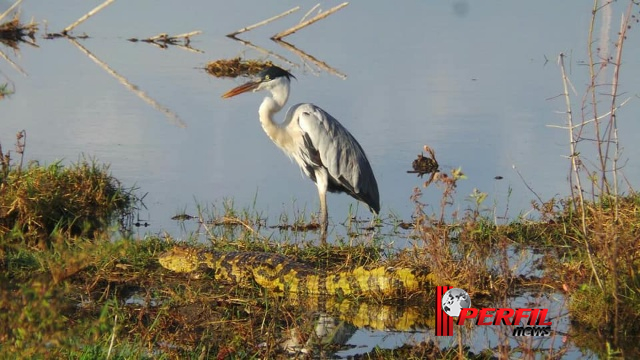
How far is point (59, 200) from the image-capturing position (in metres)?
8.05

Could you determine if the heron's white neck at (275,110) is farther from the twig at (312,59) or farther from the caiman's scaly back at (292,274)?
the twig at (312,59)

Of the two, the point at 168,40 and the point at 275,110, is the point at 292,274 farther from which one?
the point at 168,40

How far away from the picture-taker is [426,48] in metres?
19.2

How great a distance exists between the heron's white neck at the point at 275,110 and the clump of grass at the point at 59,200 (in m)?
1.36

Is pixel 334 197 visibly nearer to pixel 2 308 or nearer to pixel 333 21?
pixel 2 308

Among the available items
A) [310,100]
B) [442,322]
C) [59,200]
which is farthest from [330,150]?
[310,100]

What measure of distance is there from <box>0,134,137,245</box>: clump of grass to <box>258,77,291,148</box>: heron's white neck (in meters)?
1.36

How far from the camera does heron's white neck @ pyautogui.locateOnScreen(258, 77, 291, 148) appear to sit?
9586 millimetres

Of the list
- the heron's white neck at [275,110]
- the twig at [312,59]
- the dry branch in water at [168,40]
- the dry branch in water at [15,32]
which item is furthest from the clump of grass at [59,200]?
the dry branch in water at [168,40]

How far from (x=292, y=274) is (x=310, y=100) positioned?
691cm

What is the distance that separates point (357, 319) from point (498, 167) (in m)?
4.75

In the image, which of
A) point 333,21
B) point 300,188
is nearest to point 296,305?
point 300,188

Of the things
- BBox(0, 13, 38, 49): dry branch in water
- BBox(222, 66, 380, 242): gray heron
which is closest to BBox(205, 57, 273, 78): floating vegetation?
BBox(0, 13, 38, 49): dry branch in water

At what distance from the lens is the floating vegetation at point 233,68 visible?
619 inches
